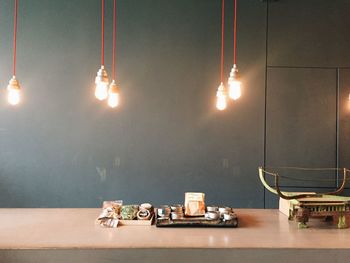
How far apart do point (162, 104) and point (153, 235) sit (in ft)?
5.47

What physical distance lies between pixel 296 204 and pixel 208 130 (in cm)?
136

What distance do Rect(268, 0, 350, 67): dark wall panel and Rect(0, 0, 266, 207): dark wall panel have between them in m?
0.16

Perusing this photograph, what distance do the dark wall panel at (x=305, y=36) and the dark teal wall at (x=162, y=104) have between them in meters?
0.01

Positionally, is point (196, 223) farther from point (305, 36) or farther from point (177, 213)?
point (305, 36)

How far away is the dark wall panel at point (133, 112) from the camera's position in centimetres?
320

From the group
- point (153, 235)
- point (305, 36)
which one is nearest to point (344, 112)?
point (305, 36)

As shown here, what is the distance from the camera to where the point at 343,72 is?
327cm

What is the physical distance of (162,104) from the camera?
3.24 metres

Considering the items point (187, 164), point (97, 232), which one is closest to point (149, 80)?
point (187, 164)

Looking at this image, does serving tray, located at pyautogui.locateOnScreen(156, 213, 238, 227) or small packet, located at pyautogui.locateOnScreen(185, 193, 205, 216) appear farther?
small packet, located at pyautogui.locateOnScreen(185, 193, 205, 216)

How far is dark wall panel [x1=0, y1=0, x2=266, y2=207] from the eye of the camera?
10.5ft

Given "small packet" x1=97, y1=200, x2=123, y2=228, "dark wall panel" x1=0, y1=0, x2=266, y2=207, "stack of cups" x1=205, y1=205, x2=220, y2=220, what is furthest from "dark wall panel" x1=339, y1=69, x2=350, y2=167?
"small packet" x1=97, y1=200, x2=123, y2=228

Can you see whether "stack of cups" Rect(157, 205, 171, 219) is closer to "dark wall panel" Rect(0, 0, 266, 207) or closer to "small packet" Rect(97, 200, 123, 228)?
"small packet" Rect(97, 200, 123, 228)

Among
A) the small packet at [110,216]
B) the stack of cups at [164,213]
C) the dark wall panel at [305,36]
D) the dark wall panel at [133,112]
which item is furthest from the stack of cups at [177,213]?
the dark wall panel at [305,36]
